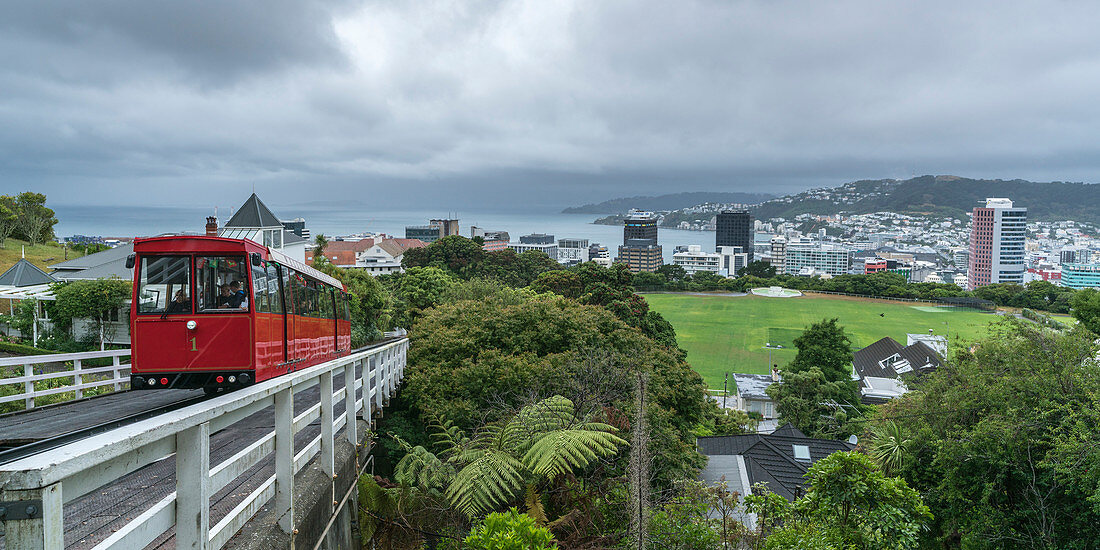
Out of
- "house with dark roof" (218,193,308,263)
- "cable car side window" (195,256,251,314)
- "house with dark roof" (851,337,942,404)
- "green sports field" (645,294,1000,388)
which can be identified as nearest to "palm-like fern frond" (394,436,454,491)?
"cable car side window" (195,256,251,314)

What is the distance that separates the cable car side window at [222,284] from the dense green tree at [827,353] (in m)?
39.5

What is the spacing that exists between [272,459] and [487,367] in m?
6.32

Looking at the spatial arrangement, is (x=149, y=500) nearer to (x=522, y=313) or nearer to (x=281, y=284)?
(x=281, y=284)

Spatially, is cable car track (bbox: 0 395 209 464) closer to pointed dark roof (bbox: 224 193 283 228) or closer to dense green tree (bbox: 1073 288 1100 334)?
pointed dark roof (bbox: 224 193 283 228)

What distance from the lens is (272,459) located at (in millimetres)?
7285

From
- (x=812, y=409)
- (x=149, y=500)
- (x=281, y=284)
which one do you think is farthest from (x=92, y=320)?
(x=812, y=409)

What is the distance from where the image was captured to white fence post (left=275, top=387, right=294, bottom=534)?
493cm

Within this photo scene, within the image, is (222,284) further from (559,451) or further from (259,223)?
(259,223)

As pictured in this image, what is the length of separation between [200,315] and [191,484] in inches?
174

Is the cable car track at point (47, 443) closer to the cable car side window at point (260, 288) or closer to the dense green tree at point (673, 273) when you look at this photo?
the cable car side window at point (260, 288)

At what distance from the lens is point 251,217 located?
42656mm

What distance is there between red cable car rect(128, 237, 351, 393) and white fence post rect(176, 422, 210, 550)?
12.9 feet

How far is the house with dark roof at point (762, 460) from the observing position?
19.9m

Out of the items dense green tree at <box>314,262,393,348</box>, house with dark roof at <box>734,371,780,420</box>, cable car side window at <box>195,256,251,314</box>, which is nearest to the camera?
cable car side window at <box>195,256,251,314</box>
